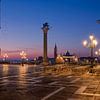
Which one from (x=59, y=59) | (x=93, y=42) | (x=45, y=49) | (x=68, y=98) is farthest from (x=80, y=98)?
(x=59, y=59)

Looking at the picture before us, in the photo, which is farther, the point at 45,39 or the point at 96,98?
the point at 45,39

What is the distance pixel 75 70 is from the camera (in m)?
50.7

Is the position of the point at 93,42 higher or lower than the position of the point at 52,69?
higher

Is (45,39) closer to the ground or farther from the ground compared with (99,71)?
farther from the ground

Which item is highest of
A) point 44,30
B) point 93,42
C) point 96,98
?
point 44,30

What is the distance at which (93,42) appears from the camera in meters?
44.8

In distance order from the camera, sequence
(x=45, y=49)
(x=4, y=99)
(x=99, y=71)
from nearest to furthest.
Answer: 1. (x=4, y=99)
2. (x=99, y=71)
3. (x=45, y=49)

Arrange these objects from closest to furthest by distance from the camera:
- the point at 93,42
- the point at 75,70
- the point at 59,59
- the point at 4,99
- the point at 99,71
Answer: the point at 4,99 < the point at 99,71 < the point at 93,42 < the point at 75,70 < the point at 59,59

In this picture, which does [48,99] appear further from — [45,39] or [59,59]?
[59,59]

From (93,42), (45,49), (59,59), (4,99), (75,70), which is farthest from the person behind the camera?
(59,59)

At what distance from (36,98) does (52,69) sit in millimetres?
36573

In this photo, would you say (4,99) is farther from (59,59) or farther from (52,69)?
(59,59)

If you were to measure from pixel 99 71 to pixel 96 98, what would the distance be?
1003 inches

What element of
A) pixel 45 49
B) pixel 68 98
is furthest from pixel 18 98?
pixel 45 49
